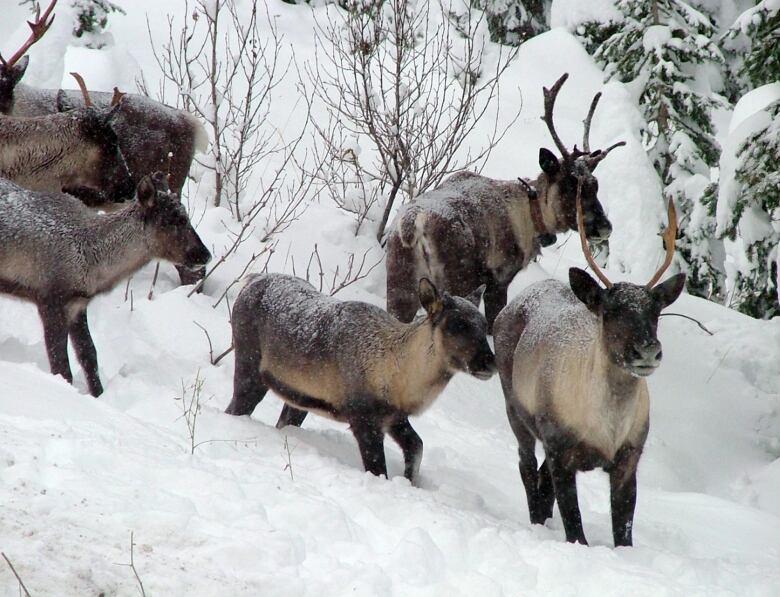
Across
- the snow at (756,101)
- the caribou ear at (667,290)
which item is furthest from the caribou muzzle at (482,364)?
the snow at (756,101)

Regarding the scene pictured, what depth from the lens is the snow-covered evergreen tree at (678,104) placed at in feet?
47.7

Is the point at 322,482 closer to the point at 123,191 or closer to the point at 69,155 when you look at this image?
the point at 123,191

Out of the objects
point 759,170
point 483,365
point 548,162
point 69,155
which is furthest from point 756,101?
point 69,155

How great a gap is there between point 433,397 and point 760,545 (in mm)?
2325

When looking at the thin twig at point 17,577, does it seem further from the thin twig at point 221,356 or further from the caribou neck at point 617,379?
the thin twig at point 221,356

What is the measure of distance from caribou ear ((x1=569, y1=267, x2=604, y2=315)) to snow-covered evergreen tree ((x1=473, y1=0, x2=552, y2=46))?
17.5m

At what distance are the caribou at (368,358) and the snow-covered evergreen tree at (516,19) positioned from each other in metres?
16.4

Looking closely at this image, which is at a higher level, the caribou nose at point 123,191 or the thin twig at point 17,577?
the thin twig at point 17,577

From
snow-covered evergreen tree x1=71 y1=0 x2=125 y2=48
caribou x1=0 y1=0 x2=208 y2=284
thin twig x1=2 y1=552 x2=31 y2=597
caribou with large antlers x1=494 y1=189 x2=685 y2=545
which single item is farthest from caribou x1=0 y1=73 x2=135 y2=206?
snow-covered evergreen tree x1=71 y1=0 x2=125 y2=48

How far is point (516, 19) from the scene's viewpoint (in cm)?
2291

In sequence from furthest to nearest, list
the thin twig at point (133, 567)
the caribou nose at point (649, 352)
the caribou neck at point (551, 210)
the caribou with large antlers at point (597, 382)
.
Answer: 1. the caribou neck at point (551, 210)
2. the caribou with large antlers at point (597, 382)
3. the caribou nose at point (649, 352)
4. the thin twig at point (133, 567)

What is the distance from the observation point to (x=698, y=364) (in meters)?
9.88

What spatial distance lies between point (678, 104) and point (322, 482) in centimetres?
1171

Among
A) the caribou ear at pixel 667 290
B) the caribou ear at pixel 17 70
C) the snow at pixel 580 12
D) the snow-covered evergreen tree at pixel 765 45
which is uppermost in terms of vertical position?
the snow-covered evergreen tree at pixel 765 45
